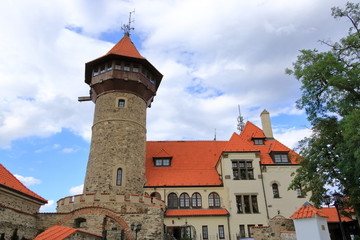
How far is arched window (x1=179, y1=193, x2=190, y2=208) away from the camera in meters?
22.9

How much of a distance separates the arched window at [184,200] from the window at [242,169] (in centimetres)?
432

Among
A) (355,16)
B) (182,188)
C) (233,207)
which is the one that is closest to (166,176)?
(182,188)

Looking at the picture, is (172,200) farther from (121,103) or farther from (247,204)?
(121,103)

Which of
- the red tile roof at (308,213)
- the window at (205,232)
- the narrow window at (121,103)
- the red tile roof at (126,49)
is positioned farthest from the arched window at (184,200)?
the red tile roof at (126,49)

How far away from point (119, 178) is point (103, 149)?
2.65 meters

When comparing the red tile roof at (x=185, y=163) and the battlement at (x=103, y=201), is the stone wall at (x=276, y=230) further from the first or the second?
the red tile roof at (x=185, y=163)

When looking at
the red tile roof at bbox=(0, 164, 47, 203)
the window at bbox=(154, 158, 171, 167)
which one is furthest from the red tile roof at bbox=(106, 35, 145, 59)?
the red tile roof at bbox=(0, 164, 47, 203)

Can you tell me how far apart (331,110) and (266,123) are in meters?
12.3

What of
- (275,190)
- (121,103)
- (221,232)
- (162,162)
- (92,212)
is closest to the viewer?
(92,212)

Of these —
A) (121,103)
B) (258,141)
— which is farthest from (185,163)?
(121,103)

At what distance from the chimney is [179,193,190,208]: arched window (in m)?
10.5

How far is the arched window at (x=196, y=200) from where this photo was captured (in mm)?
23027

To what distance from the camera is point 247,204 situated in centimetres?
2288

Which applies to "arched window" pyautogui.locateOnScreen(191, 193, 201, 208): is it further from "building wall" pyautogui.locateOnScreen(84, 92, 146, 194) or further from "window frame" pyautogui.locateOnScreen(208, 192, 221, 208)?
"building wall" pyautogui.locateOnScreen(84, 92, 146, 194)
